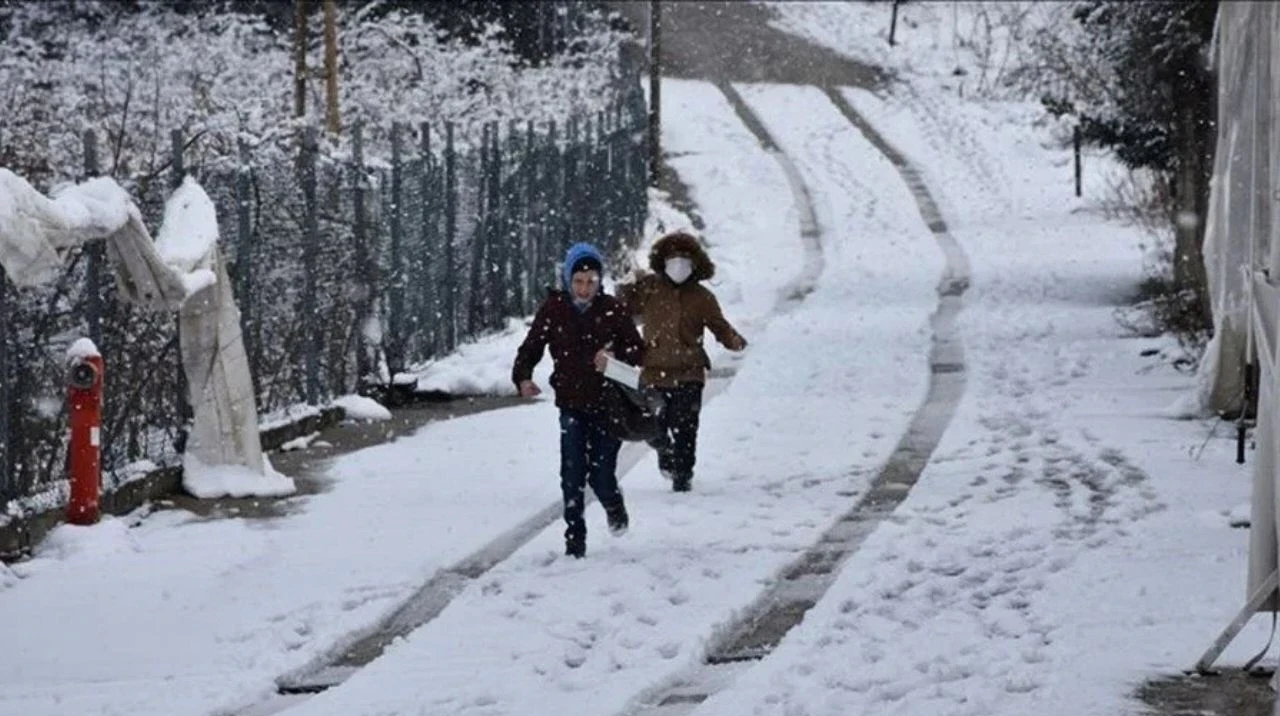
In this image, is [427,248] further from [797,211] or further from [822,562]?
[797,211]

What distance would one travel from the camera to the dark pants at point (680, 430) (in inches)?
575

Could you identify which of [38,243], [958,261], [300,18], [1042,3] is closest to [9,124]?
[38,243]

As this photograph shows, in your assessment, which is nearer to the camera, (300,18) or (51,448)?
(51,448)

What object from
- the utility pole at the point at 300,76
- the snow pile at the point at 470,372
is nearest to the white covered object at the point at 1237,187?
the snow pile at the point at 470,372

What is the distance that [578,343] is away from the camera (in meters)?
12.4

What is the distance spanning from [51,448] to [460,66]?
110 feet

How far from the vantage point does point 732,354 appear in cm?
2255

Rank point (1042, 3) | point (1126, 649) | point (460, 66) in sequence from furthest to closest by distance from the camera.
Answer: point (1042, 3), point (460, 66), point (1126, 649)

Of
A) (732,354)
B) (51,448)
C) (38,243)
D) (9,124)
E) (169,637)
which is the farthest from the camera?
(732,354)

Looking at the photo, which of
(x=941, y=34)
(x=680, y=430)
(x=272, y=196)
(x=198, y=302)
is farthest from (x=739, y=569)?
(x=941, y=34)

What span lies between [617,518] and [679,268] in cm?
247

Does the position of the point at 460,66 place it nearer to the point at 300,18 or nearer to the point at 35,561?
the point at 300,18

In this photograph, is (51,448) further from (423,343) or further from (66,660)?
(423,343)

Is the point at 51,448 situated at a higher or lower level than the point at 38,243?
lower
